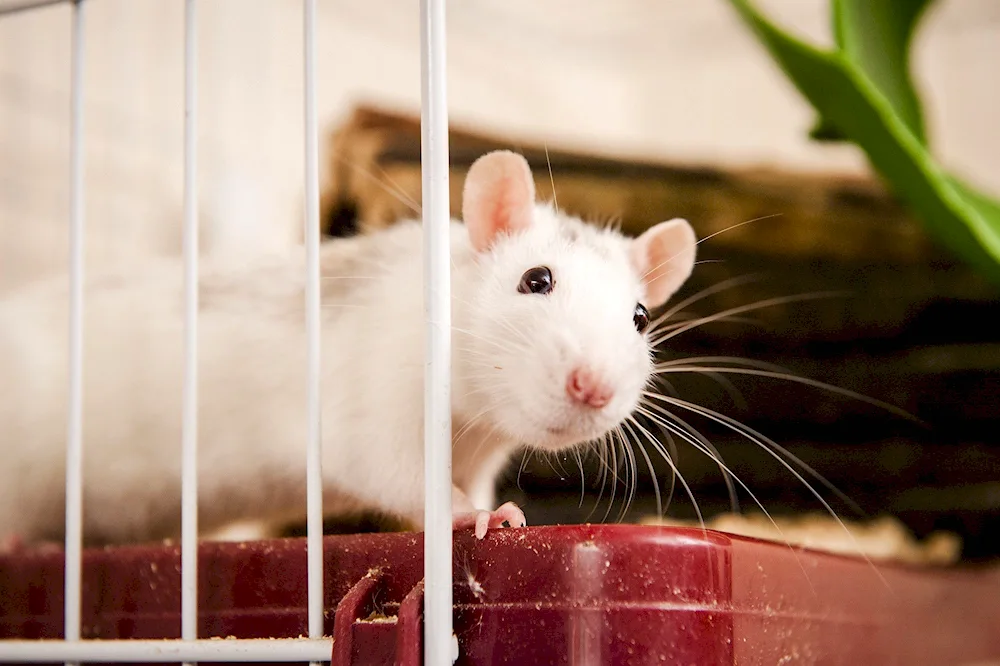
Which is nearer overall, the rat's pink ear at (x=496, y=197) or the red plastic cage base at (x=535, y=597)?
the red plastic cage base at (x=535, y=597)

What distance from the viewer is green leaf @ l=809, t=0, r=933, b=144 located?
593 mm

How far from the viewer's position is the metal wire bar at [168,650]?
65 cm

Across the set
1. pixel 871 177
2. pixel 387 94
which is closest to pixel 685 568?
pixel 871 177

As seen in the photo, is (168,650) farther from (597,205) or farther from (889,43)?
(597,205)

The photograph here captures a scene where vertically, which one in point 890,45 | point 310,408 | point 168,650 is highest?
point 890,45

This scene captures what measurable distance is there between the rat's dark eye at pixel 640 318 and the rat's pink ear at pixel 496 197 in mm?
108

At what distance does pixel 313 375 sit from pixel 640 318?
0.81ft

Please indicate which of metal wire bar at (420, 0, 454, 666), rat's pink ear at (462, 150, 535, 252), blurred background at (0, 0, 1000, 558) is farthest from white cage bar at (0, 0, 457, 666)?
blurred background at (0, 0, 1000, 558)

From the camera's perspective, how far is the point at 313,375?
667 mm

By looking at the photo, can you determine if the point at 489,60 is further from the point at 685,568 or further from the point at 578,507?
the point at 685,568

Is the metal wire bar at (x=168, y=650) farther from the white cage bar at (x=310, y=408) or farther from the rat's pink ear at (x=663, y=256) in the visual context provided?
the rat's pink ear at (x=663, y=256)

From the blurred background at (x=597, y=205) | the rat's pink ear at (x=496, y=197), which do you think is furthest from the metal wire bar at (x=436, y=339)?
the blurred background at (x=597, y=205)

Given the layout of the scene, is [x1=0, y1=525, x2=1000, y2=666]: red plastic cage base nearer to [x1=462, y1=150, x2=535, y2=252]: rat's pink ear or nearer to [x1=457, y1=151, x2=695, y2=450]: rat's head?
[x1=457, y1=151, x2=695, y2=450]: rat's head

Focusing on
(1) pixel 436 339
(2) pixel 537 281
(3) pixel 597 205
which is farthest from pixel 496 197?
(3) pixel 597 205
